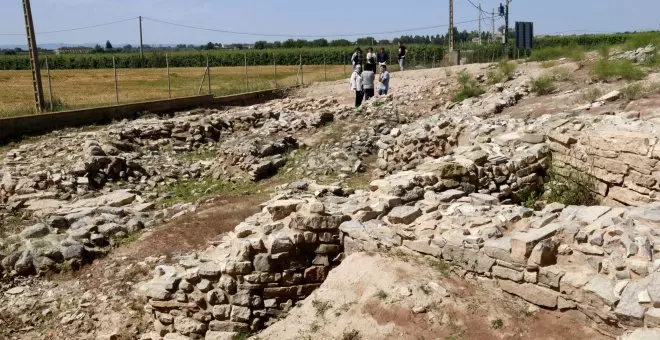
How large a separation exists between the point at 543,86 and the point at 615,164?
22.0ft

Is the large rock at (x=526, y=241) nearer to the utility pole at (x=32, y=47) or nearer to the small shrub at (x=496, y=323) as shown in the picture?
the small shrub at (x=496, y=323)

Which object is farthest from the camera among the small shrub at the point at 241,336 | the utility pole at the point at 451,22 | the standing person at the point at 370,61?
the utility pole at the point at 451,22

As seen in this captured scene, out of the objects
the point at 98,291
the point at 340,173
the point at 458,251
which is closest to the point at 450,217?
the point at 458,251

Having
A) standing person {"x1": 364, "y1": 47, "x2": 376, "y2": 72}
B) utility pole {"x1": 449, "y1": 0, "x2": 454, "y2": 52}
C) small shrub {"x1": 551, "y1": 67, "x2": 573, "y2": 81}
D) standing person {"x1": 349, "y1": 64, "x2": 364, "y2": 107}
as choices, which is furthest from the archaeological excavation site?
utility pole {"x1": 449, "y1": 0, "x2": 454, "y2": 52}

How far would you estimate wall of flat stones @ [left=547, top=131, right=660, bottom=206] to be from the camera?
7.81 m

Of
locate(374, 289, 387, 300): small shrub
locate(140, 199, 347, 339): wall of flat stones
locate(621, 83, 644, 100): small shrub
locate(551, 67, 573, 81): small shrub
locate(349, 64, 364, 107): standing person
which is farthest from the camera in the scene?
locate(349, 64, 364, 107): standing person

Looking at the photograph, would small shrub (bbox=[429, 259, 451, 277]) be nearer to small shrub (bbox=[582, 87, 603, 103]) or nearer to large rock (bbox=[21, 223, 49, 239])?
large rock (bbox=[21, 223, 49, 239])

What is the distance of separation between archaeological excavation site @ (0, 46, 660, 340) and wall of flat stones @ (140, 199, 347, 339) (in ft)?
0.07

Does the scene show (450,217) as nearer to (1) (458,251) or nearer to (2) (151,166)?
(1) (458,251)

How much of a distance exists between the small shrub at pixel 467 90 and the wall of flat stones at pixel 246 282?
1163 cm

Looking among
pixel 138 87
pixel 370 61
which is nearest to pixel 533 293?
pixel 370 61

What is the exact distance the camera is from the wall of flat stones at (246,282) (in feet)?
21.3

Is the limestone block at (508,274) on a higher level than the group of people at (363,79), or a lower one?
lower

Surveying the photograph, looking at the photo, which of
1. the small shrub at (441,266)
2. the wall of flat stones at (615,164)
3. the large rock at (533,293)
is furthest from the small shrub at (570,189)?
the large rock at (533,293)
